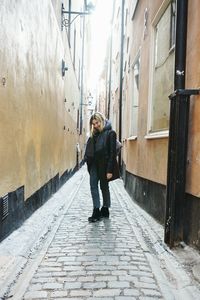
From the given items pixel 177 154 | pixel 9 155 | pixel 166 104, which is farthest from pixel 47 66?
pixel 177 154

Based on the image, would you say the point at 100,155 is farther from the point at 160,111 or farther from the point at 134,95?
the point at 134,95

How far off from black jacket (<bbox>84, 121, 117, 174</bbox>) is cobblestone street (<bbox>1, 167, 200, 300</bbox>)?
3.11ft

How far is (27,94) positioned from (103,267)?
123 inches

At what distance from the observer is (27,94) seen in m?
6.43

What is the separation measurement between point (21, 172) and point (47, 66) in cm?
326

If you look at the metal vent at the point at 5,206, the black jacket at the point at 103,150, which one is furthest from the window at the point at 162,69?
the metal vent at the point at 5,206

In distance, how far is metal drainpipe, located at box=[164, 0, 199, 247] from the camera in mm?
4867

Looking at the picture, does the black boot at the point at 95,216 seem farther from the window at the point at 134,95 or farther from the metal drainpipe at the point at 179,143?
the window at the point at 134,95

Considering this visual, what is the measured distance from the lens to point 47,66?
8.66 m

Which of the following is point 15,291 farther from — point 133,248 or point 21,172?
point 21,172

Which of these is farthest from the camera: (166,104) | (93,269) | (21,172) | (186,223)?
(166,104)

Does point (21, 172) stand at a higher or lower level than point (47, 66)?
lower

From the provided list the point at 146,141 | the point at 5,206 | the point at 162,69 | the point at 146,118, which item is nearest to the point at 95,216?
the point at 146,141

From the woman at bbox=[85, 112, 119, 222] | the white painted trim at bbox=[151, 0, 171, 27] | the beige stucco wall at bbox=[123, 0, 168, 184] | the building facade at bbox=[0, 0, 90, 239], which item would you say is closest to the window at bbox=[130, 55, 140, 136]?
the beige stucco wall at bbox=[123, 0, 168, 184]
